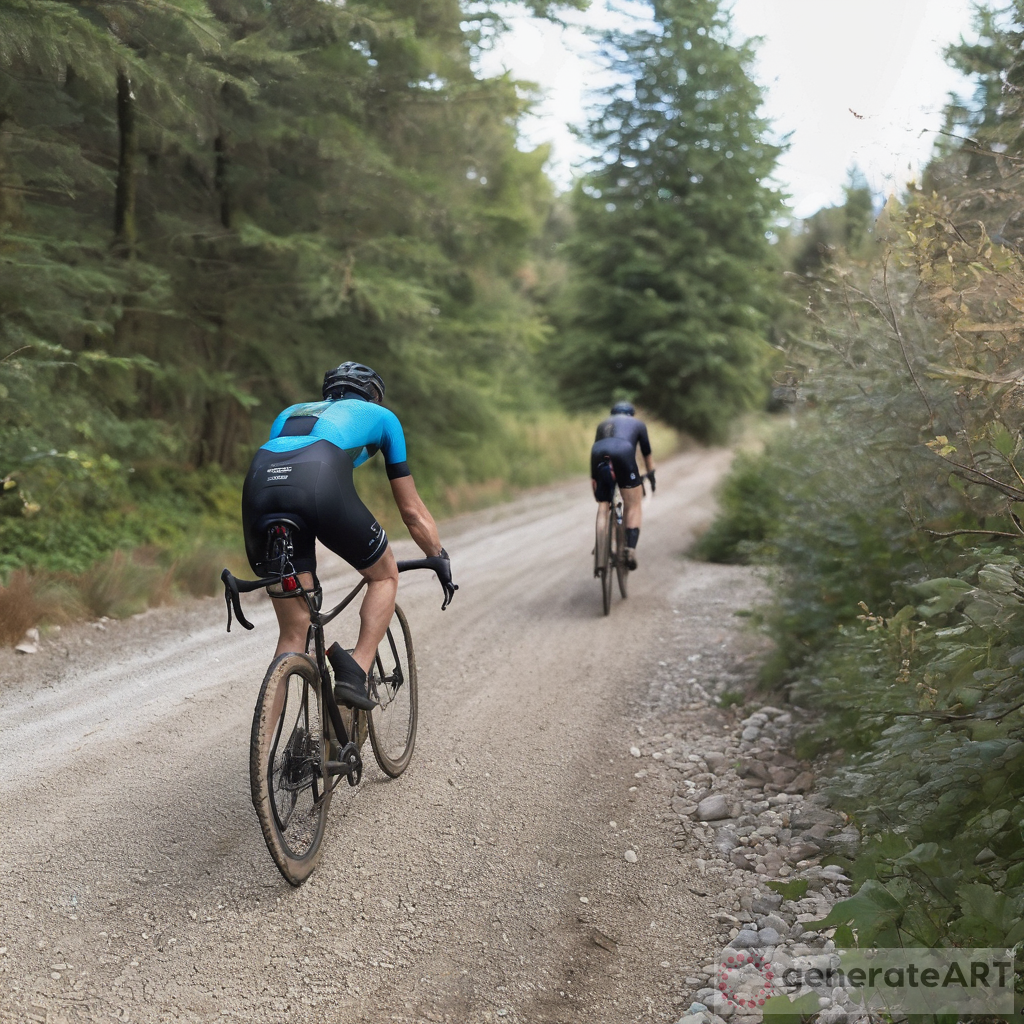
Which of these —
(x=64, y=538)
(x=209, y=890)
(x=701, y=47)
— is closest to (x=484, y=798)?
(x=209, y=890)

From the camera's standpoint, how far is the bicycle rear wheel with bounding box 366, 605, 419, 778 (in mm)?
4609

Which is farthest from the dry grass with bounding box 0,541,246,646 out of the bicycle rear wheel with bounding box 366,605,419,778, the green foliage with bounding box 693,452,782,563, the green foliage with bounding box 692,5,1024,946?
the green foliage with bounding box 693,452,782,563

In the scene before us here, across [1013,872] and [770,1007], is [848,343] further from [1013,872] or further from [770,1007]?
[770,1007]

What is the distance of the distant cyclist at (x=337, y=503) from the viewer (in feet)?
12.3

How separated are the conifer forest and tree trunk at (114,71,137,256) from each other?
0.03 metres

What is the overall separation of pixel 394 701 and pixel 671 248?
92.3ft

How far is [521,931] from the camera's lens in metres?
3.53

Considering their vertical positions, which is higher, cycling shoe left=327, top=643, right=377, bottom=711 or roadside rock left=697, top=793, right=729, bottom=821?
cycling shoe left=327, top=643, right=377, bottom=711

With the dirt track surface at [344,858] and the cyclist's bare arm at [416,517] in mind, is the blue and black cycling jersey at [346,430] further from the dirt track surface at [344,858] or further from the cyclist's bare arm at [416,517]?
the dirt track surface at [344,858]

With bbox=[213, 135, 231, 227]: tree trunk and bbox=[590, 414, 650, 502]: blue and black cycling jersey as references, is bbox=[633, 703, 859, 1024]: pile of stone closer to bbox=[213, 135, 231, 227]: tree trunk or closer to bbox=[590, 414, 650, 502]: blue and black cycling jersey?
bbox=[590, 414, 650, 502]: blue and black cycling jersey

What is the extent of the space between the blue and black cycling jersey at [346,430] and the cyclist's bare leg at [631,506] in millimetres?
4910

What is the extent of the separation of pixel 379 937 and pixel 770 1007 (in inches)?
60.4

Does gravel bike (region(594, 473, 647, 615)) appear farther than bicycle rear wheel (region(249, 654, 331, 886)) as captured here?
Yes

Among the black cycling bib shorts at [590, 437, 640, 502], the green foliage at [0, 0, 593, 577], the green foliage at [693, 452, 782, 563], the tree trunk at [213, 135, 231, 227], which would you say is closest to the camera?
the green foliage at [0, 0, 593, 577]
